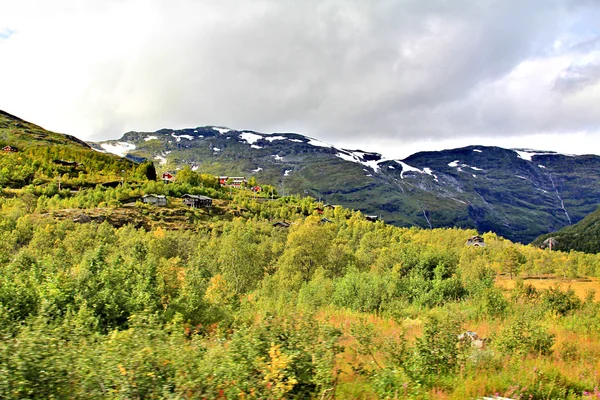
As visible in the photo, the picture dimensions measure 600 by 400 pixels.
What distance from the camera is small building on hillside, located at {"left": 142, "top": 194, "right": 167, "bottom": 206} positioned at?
400ft

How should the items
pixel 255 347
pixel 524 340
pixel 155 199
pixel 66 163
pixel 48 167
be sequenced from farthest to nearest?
pixel 66 163, pixel 48 167, pixel 155 199, pixel 524 340, pixel 255 347

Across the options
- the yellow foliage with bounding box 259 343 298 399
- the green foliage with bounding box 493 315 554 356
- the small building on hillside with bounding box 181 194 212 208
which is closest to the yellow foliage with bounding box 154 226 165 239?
the small building on hillside with bounding box 181 194 212 208

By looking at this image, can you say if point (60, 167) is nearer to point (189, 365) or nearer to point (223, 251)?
point (223, 251)

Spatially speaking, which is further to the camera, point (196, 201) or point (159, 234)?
point (196, 201)

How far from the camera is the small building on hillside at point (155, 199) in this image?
122 metres

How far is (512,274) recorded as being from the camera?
8456 cm

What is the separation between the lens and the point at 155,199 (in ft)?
404

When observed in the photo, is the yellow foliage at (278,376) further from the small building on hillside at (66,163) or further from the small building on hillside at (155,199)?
the small building on hillside at (66,163)

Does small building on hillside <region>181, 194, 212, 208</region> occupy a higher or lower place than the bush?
higher

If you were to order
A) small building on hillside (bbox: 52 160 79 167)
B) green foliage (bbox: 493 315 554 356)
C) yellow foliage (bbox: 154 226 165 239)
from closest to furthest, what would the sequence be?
green foliage (bbox: 493 315 554 356) → yellow foliage (bbox: 154 226 165 239) → small building on hillside (bbox: 52 160 79 167)

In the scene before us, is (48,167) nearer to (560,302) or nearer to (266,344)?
(560,302)

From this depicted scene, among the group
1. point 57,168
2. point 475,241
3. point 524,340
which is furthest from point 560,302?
point 57,168

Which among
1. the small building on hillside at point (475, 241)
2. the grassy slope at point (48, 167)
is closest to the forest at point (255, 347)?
the small building on hillside at point (475, 241)

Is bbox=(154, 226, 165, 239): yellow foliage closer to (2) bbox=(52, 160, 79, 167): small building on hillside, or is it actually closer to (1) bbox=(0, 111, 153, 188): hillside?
(1) bbox=(0, 111, 153, 188): hillside
